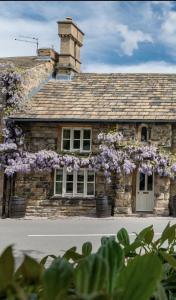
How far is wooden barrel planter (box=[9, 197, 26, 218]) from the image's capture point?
68.7 ft

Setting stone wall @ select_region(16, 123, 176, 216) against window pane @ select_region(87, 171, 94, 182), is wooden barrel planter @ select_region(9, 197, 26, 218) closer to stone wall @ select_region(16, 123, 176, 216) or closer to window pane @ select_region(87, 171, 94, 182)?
stone wall @ select_region(16, 123, 176, 216)

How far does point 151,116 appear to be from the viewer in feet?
68.7

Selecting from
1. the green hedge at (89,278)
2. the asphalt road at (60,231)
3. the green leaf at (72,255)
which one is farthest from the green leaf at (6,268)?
the asphalt road at (60,231)

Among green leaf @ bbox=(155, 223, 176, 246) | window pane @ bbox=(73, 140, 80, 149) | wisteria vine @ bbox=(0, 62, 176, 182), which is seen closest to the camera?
green leaf @ bbox=(155, 223, 176, 246)

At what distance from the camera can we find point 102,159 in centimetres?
2094

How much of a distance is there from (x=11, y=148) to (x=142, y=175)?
577 centimetres

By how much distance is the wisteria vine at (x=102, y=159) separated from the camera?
2078 centimetres

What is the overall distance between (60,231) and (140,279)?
52.9 feet

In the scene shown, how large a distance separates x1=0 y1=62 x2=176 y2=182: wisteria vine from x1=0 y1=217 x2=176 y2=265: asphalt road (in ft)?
7.03

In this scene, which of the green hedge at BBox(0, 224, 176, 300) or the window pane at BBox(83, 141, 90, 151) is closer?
the green hedge at BBox(0, 224, 176, 300)

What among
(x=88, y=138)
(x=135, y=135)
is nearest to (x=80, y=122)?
(x=88, y=138)

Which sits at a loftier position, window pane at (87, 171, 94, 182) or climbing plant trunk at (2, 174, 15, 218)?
window pane at (87, 171, 94, 182)

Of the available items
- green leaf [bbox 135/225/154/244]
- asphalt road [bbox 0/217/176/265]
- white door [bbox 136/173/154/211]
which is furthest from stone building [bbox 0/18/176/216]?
green leaf [bbox 135/225/154/244]

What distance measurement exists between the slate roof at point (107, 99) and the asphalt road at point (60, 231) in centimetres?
434
